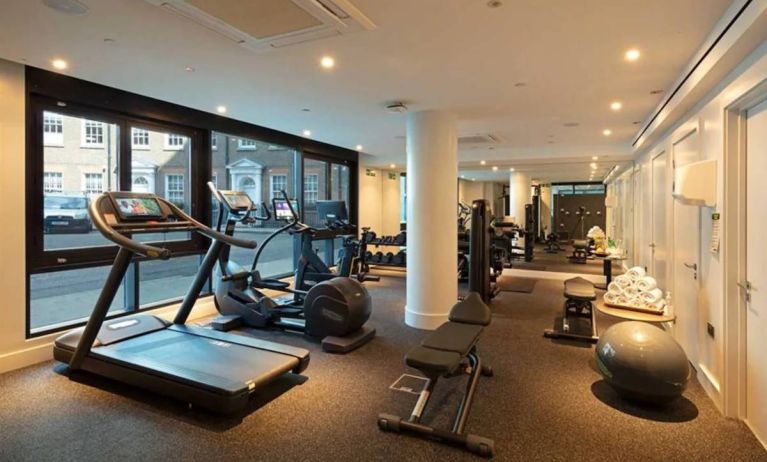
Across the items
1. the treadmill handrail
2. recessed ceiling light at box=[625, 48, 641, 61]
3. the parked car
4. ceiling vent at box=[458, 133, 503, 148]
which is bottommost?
the treadmill handrail

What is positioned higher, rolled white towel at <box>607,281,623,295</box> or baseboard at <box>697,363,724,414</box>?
rolled white towel at <box>607,281,623,295</box>

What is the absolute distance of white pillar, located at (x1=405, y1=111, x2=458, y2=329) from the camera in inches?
198

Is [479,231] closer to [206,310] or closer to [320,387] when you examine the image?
[320,387]

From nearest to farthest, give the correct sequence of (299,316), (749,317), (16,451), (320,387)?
(16,451) < (749,317) < (320,387) < (299,316)

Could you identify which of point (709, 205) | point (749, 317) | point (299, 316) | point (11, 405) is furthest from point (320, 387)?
point (709, 205)

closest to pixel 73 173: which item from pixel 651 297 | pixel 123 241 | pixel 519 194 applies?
pixel 123 241

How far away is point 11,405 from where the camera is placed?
3068mm

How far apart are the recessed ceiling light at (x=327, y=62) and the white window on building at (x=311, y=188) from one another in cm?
440

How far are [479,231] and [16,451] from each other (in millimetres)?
4470

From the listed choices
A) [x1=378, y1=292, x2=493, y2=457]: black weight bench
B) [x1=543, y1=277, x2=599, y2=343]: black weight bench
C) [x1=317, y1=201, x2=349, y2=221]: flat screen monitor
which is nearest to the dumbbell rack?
[x1=317, y1=201, x2=349, y2=221]: flat screen monitor

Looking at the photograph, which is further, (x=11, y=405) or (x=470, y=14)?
(x=11, y=405)

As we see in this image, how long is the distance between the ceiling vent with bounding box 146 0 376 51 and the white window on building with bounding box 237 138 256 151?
3557 millimetres

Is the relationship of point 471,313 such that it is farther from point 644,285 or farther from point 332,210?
point 332,210

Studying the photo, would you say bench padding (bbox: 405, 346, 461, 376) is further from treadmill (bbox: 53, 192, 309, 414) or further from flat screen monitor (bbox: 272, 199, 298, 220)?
flat screen monitor (bbox: 272, 199, 298, 220)
